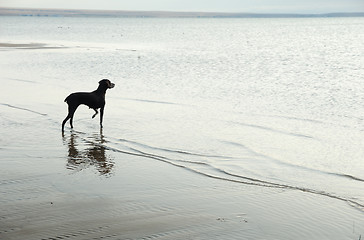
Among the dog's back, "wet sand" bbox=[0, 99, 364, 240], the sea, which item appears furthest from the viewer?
the dog's back

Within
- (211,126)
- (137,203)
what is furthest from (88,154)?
(211,126)

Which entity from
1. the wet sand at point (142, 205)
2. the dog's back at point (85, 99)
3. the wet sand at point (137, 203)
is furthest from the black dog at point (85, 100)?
the wet sand at point (142, 205)

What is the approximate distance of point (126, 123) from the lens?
12.5 m

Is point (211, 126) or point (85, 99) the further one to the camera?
point (211, 126)

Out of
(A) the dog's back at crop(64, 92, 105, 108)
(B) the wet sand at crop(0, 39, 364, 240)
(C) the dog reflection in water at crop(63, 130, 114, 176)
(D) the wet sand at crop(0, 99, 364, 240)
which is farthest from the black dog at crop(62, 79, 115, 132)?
(D) the wet sand at crop(0, 99, 364, 240)

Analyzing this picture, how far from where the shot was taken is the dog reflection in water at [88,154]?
8.05 meters

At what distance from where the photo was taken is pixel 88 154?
29.8 feet

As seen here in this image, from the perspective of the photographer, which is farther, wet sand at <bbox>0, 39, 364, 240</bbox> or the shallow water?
the shallow water

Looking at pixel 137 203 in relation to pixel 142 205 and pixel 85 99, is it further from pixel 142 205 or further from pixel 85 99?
pixel 85 99

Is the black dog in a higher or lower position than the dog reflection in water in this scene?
higher

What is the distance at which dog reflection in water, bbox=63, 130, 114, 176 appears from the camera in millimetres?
8055

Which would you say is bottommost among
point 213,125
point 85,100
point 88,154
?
point 88,154

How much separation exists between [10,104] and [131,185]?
30.3 feet

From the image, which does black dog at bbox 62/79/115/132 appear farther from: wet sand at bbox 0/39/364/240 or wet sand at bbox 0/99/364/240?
wet sand at bbox 0/99/364/240
